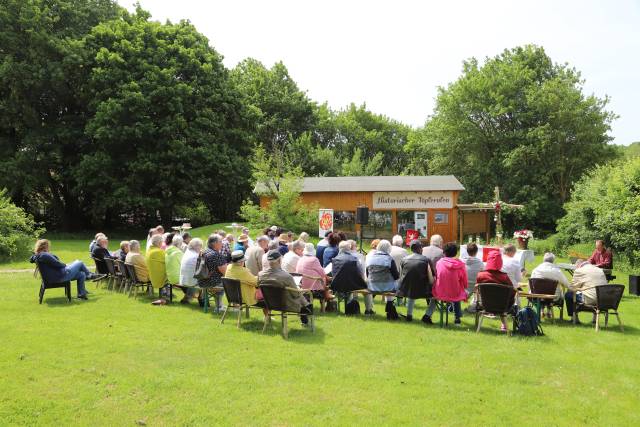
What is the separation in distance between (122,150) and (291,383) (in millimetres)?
27543

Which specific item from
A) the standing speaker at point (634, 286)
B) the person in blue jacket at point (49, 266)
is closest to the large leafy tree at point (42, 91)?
the person in blue jacket at point (49, 266)

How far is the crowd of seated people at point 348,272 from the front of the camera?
332 inches

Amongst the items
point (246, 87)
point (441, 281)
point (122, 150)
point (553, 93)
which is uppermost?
point (246, 87)

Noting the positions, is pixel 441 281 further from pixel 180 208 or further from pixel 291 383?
pixel 180 208

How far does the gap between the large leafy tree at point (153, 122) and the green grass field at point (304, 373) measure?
21.4m

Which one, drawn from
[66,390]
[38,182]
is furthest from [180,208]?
[66,390]

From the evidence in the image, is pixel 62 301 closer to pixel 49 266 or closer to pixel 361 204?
pixel 49 266

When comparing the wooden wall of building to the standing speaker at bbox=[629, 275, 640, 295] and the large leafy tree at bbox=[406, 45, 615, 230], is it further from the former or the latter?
the standing speaker at bbox=[629, 275, 640, 295]

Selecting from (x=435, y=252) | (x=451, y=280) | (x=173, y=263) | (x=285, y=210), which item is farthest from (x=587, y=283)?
(x=285, y=210)

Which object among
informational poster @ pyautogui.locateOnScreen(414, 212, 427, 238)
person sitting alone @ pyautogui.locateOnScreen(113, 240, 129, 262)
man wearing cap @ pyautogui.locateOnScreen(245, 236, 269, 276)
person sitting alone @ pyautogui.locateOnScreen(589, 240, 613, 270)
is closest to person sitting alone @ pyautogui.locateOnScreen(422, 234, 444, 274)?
man wearing cap @ pyautogui.locateOnScreen(245, 236, 269, 276)

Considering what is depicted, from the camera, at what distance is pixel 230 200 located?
35.0 m

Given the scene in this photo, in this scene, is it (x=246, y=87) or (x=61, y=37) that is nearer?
(x=61, y=37)

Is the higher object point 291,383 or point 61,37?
point 61,37

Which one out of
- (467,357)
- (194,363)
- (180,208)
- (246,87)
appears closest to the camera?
(194,363)
